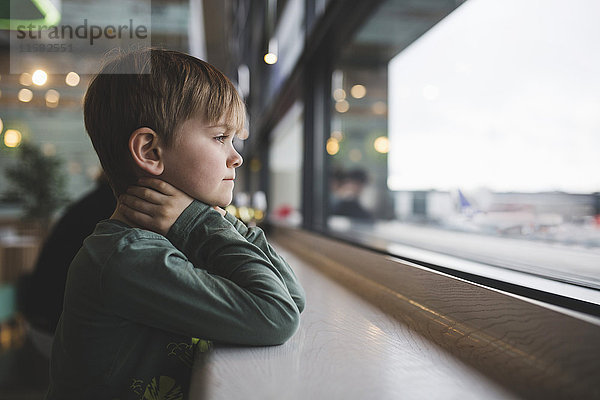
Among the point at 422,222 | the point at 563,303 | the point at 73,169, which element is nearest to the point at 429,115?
the point at 422,222

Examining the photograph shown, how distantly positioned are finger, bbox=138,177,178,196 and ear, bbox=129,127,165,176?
0.6 inches

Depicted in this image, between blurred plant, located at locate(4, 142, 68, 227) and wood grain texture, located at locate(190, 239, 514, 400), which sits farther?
blurred plant, located at locate(4, 142, 68, 227)

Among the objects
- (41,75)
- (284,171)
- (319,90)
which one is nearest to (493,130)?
(319,90)

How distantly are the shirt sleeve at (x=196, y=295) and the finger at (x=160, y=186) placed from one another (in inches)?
4.0

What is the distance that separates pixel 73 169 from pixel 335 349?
751 cm

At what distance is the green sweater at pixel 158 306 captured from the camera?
0.70m

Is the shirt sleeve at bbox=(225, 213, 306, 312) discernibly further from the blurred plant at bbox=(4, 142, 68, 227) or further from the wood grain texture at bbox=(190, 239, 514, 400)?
the blurred plant at bbox=(4, 142, 68, 227)

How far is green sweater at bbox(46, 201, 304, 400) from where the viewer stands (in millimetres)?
696

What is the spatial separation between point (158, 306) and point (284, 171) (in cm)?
491

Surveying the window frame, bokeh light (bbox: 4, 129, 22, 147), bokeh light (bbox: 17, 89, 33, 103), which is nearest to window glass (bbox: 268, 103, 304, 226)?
the window frame

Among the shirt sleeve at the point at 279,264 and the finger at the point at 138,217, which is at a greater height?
the finger at the point at 138,217

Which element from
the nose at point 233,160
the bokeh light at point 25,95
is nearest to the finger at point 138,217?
Result: the nose at point 233,160

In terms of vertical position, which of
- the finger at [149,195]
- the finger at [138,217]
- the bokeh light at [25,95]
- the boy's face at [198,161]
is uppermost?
the bokeh light at [25,95]

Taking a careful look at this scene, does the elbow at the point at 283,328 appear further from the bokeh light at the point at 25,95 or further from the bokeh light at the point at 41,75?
the bokeh light at the point at 25,95
